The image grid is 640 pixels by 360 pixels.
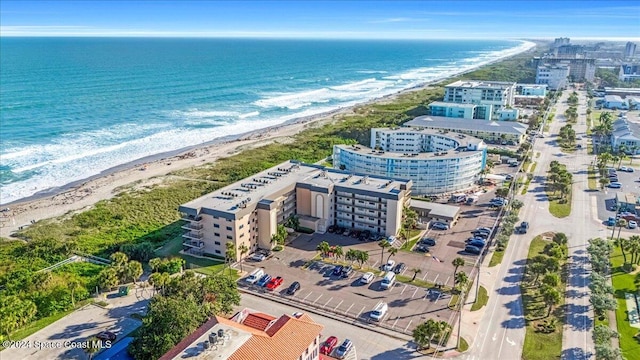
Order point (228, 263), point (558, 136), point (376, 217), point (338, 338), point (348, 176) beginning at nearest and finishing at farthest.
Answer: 1. point (338, 338)
2. point (228, 263)
3. point (376, 217)
4. point (348, 176)
5. point (558, 136)

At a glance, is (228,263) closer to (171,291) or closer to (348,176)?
(171,291)

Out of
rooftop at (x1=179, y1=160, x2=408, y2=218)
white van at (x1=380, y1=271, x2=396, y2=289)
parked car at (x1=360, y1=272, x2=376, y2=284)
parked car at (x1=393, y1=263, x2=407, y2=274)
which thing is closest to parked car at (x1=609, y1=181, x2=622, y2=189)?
rooftop at (x1=179, y1=160, x2=408, y2=218)

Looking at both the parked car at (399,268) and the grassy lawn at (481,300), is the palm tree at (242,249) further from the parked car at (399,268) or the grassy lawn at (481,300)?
the grassy lawn at (481,300)

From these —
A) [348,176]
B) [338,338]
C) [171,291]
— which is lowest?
[338,338]

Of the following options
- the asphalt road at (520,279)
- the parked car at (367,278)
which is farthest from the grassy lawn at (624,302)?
the parked car at (367,278)

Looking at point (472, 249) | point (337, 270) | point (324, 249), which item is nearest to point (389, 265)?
point (337, 270)

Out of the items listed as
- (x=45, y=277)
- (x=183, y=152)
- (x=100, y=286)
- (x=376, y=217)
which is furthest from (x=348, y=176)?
(x=183, y=152)

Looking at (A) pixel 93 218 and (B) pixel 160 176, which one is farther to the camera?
(B) pixel 160 176
